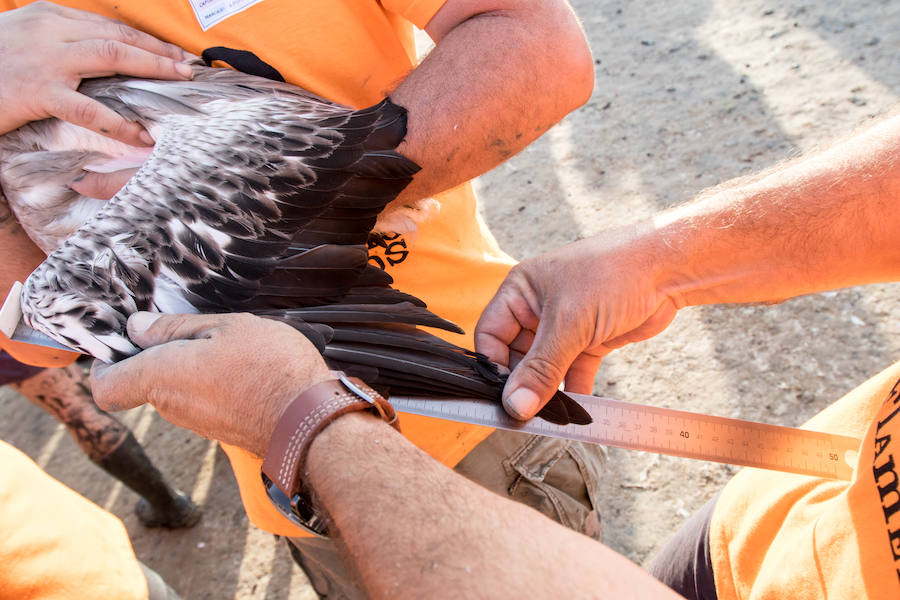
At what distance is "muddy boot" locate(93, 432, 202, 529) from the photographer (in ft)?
9.86

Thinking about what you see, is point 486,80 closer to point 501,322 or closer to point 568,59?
point 568,59

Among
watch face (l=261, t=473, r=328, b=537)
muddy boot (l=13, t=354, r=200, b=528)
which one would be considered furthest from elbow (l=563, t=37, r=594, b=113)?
muddy boot (l=13, t=354, r=200, b=528)

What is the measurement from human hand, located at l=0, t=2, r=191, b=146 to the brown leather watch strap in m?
0.97

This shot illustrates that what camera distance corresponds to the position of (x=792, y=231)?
1280 mm

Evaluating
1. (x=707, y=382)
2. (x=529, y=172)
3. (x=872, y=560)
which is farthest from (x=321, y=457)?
(x=529, y=172)

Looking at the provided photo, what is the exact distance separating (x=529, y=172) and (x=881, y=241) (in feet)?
10.6

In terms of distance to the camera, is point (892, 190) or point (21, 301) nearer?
point (892, 190)

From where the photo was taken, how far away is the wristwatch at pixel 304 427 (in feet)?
3.23

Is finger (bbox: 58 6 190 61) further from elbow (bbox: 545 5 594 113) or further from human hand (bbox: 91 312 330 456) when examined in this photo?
elbow (bbox: 545 5 594 113)

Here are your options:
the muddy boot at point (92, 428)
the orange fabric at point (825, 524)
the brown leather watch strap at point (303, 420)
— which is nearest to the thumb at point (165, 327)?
the brown leather watch strap at point (303, 420)

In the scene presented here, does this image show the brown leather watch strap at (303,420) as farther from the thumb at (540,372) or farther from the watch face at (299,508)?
the thumb at (540,372)

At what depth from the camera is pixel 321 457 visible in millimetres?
966

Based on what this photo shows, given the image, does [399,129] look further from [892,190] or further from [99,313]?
[892,190]

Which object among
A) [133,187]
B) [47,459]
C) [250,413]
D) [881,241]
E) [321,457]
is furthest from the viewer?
[47,459]
